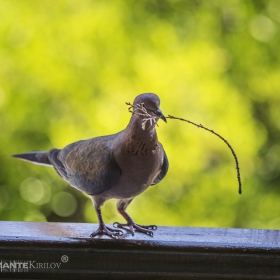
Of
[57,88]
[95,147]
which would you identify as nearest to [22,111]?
[57,88]

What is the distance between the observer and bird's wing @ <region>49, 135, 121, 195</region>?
137cm

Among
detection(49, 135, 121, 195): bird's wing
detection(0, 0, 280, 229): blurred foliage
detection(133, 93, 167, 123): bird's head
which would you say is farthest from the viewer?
detection(0, 0, 280, 229): blurred foliage

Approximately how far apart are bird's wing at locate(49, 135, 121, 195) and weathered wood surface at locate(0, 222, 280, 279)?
0.65 feet

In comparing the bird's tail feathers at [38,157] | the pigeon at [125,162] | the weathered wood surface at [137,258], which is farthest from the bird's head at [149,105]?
the bird's tail feathers at [38,157]

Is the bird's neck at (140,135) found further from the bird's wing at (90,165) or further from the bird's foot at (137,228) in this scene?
the bird's foot at (137,228)

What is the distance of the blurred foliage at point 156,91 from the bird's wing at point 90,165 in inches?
44.0

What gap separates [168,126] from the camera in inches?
111

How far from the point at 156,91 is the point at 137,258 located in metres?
1.69

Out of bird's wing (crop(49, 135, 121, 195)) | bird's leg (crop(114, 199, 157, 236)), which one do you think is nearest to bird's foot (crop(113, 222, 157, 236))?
bird's leg (crop(114, 199, 157, 236))

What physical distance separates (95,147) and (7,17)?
1783 millimetres

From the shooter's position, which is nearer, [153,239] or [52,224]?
[153,239]

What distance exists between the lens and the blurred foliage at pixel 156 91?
2916 mm

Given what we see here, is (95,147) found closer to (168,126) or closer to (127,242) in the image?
(127,242)

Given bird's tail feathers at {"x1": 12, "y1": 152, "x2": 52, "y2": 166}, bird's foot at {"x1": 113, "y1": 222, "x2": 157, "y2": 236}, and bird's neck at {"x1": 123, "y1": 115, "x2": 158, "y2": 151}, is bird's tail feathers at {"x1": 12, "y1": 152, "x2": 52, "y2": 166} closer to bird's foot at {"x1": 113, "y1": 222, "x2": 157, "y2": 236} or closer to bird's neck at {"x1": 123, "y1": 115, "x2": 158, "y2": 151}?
bird's foot at {"x1": 113, "y1": 222, "x2": 157, "y2": 236}
